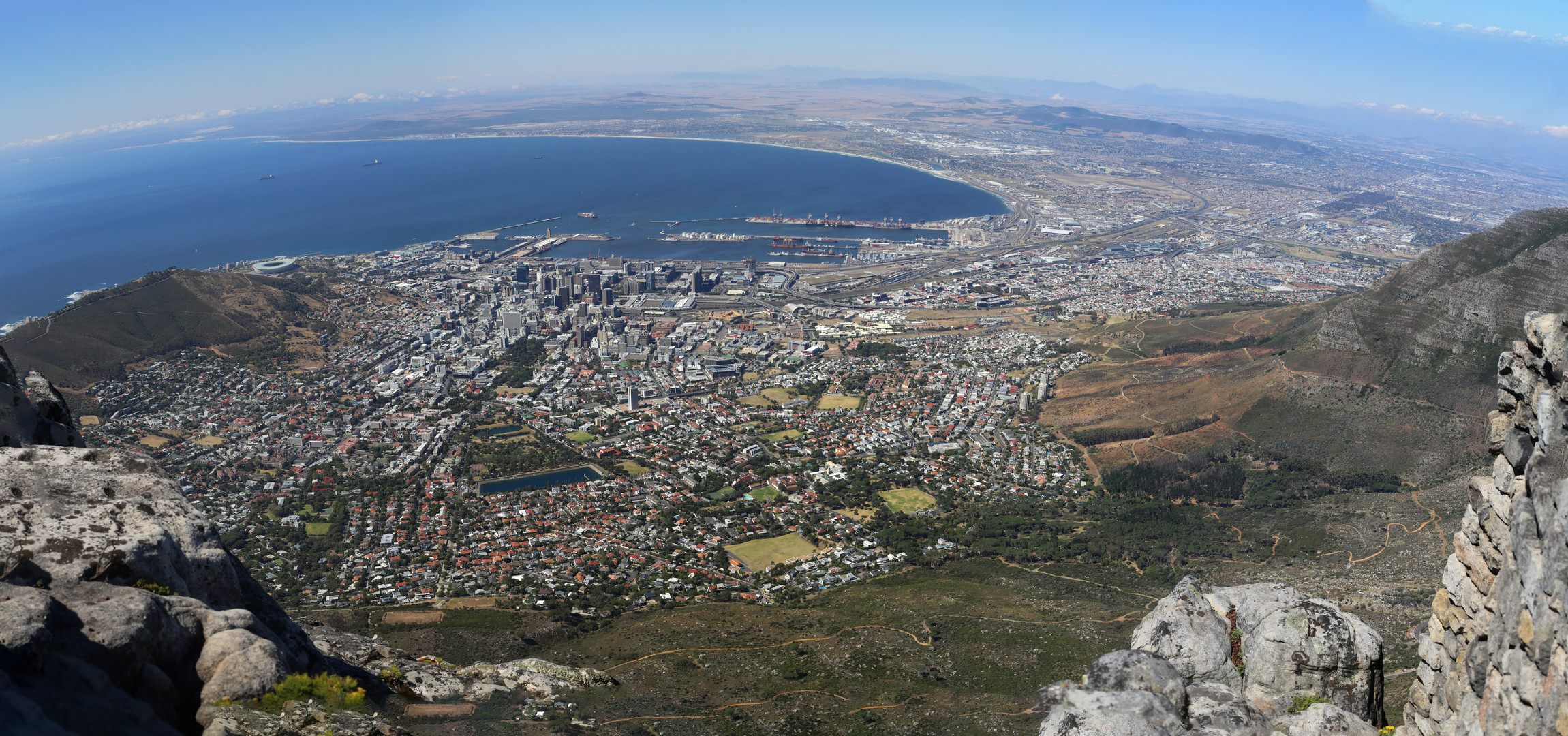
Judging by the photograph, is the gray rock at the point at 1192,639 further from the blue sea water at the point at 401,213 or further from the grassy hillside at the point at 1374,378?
the blue sea water at the point at 401,213

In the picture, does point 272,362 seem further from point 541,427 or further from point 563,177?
point 563,177

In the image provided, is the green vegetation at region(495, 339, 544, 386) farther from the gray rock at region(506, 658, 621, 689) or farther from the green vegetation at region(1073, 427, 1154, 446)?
the gray rock at region(506, 658, 621, 689)

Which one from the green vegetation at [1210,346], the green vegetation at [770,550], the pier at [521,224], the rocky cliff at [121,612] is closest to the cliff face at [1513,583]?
the rocky cliff at [121,612]

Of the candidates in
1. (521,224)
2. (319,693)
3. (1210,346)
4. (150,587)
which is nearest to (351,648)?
(319,693)

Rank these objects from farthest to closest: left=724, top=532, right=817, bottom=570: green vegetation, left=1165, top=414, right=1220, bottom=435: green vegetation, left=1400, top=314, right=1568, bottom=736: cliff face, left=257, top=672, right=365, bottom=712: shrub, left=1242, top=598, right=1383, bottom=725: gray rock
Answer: left=1165, top=414, right=1220, bottom=435: green vegetation → left=724, top=532, right=817, bottom=570: green vegetation → left=1242, top=598, right=1383, bottom=725: gray rock → left=257, top=672, right=365, bottom=712: shrub → left=1400, top=314, right=1568, bottom=736: cliff face

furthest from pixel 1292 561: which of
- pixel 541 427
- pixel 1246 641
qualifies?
pixel 541 427

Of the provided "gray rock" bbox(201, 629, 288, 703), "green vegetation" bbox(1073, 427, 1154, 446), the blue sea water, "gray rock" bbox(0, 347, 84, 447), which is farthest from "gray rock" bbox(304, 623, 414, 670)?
the blue sea water

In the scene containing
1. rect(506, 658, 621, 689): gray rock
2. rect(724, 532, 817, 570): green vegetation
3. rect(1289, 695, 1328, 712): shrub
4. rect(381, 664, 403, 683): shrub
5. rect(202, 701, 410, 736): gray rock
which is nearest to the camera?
rect(202, 701, 410, 736): gray rock
